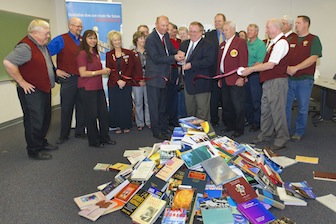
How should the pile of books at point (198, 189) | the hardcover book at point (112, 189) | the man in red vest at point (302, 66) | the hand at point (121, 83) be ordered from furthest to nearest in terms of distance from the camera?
the hand at point (121, 83), the man in red vest at point (302, 66), the hardcover book at point (112, 189), the pile of books at point (198, 189)

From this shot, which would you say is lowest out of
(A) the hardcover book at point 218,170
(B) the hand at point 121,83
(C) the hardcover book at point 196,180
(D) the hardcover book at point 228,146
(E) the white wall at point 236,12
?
(C) the hardcover book at point 196,180

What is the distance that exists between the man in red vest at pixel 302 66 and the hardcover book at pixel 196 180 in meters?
2.03

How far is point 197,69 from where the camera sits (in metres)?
3.76

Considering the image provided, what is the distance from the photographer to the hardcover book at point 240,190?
2.10 meters

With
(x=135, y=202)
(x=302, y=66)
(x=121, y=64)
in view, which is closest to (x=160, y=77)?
(x=121, y=64)

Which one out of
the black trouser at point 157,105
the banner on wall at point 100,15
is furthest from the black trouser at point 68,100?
the black trouser at point 157,105

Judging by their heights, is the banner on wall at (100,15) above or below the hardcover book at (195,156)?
above

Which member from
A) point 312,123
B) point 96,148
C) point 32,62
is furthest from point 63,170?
point 312,123

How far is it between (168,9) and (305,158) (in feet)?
14.0

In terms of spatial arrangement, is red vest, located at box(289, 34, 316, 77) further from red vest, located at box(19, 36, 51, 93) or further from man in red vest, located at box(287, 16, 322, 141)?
red vest, located at box(19, 36, 51, 93)

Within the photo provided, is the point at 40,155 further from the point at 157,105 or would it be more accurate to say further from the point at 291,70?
the point at 291,70

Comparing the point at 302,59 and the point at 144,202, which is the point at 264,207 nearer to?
the point at 144,202

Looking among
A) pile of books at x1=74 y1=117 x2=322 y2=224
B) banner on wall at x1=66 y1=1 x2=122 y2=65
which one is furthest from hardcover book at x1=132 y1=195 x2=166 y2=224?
banner on wall at x1=66 y1=1 x2=122 y2=65

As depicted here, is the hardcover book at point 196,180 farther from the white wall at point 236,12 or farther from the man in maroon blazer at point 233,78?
the white wall at point 236,12
